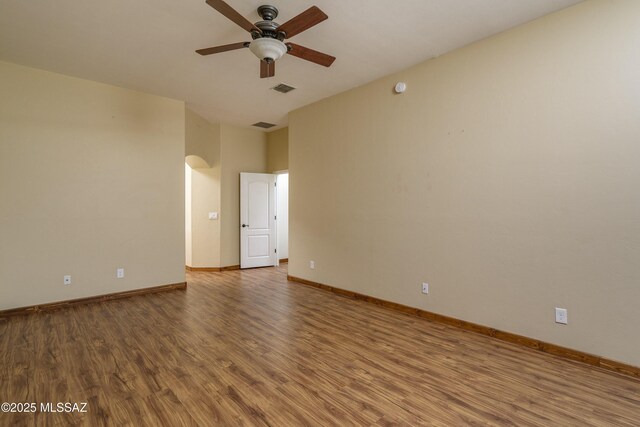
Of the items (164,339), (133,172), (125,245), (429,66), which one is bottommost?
(164,339)

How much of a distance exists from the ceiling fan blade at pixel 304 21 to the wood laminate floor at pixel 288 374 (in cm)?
276

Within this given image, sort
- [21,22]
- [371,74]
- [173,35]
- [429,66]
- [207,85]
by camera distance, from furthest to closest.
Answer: [207,85] < [371,74] < [429,66] < [173,35] < [21,22]

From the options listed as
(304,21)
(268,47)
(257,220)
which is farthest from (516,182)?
(257,220)

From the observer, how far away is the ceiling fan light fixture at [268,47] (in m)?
2.64

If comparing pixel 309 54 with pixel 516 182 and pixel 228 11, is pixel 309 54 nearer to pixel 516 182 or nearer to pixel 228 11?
pixel 228 11

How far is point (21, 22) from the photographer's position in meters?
2.98

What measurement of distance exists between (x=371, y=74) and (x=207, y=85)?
2364 millimetres

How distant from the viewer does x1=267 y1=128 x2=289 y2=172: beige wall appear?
682cm

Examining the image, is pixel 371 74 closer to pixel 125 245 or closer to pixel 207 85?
pixel 207 85

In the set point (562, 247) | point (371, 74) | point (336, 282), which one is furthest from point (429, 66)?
point (336, 282)

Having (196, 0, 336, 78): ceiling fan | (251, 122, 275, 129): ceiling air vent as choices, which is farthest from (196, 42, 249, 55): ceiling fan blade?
(251, 122, 275, 129): ceiling air vent

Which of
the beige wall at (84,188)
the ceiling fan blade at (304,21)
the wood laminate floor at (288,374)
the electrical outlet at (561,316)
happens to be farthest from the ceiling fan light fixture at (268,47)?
the electrical outlet at (561,316)

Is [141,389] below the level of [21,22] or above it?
below

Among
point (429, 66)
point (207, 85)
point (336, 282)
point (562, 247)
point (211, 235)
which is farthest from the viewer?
point (211, 235)
